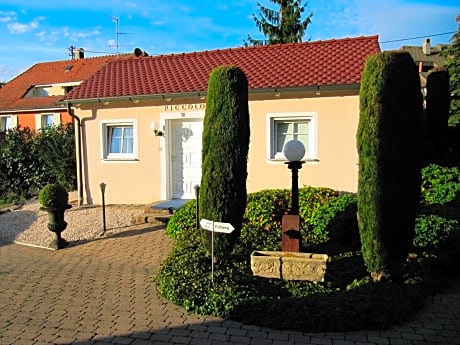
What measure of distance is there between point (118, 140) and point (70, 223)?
9.73 ft

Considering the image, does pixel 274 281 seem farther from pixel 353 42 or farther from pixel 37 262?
pixel 353 42

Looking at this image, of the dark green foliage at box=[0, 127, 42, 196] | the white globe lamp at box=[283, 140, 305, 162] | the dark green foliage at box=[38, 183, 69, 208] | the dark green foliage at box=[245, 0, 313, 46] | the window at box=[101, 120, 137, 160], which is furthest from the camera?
the dark green foliage at box=[245, 0, 313, 46]

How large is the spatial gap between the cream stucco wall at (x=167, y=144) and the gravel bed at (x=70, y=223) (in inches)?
28.1

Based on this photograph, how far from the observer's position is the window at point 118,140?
1093 centimetres

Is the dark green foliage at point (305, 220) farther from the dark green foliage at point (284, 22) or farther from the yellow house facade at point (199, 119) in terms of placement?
the dark green foliage at point (284, 22)

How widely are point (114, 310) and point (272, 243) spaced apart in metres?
3.09

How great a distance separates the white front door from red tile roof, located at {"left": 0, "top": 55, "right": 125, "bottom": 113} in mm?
17253

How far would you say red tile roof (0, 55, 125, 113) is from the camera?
1025 inches

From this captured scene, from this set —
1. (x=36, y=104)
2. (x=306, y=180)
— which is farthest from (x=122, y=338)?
(x=36, y=104)

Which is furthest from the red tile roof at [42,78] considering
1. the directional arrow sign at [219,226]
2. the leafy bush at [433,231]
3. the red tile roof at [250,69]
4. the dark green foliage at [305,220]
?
the leafy bush at [433,231]

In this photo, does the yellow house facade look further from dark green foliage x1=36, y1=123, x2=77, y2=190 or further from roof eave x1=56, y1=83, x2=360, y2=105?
dark green foliage x1=36, y1=123, x2=77, y2=190

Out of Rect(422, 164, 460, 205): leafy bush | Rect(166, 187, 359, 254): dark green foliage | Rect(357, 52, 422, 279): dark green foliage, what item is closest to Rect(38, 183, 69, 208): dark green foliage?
Rect(166, 187, 359, 254): dark green foliage

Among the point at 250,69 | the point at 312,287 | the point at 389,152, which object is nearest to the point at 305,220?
the point at 312,287

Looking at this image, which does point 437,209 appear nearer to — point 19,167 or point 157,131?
point 157,131
